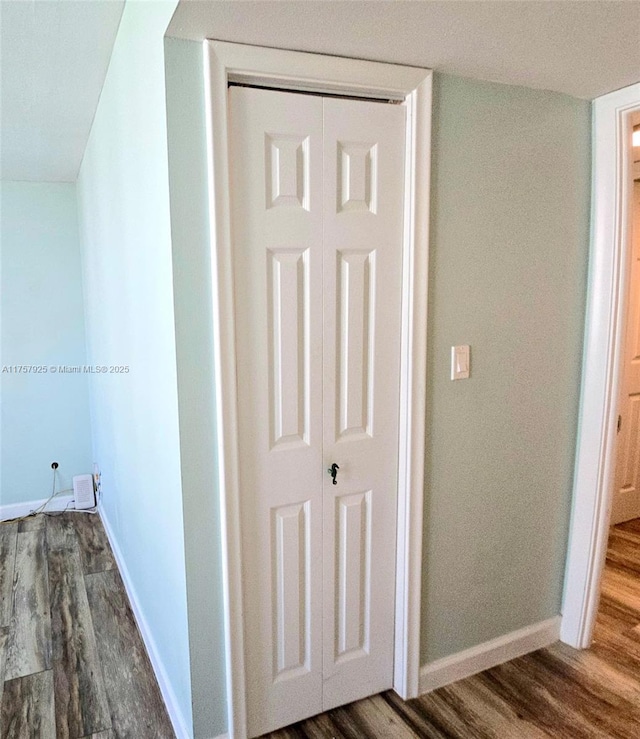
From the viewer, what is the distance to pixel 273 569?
5.96ft

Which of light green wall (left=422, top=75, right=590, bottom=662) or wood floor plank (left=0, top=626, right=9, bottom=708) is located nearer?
light green wall (left=422, top=75, right=590, bottom=662)

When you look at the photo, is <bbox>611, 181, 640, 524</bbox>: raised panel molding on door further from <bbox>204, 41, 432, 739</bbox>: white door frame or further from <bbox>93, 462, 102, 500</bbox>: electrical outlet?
<bbox>93, 462, 102, 500</bbox>: electrical outlet

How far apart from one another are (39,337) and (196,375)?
287cm

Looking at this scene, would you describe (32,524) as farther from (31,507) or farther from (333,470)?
(333,470)

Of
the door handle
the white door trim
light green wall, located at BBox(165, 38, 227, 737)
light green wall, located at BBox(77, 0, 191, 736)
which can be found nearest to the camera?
light green wall, located at BBox(165, 38, 227, 737)

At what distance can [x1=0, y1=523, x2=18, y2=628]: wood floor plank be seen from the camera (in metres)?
2.75

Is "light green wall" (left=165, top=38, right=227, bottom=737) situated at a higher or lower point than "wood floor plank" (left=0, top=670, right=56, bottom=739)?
higher

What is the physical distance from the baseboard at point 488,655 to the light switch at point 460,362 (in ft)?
3.55

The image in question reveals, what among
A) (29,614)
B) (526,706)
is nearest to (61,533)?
(29,614)

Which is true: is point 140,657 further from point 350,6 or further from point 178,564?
point 350,6

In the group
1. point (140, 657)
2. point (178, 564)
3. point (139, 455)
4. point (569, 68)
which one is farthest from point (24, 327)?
point (569, 68)

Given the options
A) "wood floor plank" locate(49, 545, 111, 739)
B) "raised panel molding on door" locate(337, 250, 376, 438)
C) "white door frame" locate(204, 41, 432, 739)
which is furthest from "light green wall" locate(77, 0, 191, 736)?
"raised panel molding on door" locate(337, 250, 376, 438)

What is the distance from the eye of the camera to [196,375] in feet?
5.25

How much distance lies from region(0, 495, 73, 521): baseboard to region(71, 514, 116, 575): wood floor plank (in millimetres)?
166
